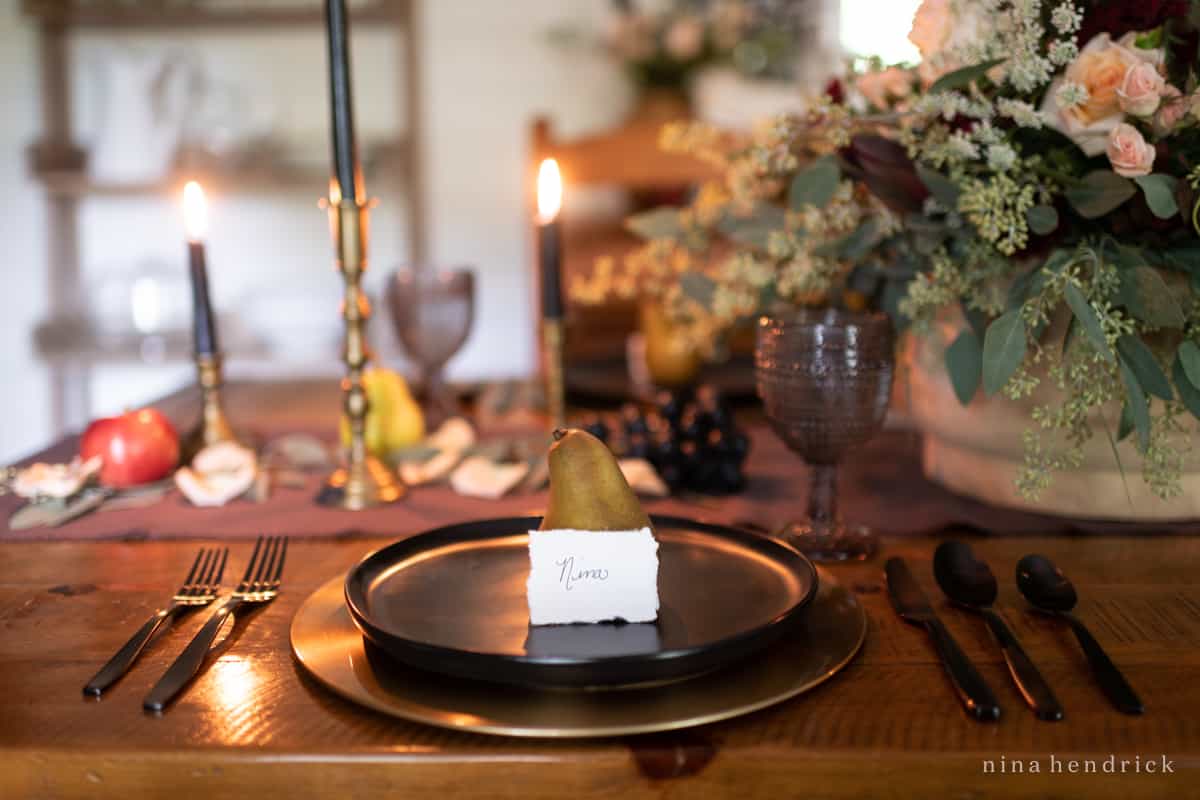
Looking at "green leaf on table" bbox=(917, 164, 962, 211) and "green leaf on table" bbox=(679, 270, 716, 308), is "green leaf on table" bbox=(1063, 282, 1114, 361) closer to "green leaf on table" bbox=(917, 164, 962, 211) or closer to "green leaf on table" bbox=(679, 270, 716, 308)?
"green leaf on table" bbox=(917, 164, 962, 211)

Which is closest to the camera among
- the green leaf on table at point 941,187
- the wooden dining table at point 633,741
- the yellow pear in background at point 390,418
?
the wooden dining table at point 633,741

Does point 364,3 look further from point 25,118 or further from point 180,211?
point 25,118

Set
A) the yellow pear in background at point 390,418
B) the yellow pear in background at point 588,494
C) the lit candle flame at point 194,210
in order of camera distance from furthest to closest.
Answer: the yellow pear in background at point 390,418, the lit candle flame at point 194,210, the yellow pear in background at point 588,494

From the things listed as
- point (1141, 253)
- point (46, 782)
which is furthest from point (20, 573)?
point (1141, 253)

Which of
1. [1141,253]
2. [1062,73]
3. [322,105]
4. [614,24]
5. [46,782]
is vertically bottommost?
[46,782]

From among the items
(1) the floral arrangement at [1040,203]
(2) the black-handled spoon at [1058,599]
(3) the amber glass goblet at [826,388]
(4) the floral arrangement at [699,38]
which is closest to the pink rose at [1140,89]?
(1) the floral arrangement at [1040,203]

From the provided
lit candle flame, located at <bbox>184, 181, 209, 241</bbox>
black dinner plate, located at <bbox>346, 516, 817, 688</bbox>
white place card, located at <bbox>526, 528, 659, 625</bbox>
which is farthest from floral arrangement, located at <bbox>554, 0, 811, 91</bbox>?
white place card, located at <bbox>526, 528, 659, 625</bbox>

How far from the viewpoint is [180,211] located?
301 centimetres

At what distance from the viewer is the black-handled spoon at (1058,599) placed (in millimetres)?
604

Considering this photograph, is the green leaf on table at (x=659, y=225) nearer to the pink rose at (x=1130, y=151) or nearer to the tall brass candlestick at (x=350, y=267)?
the tall brass candlestick at (x=350, y=267)

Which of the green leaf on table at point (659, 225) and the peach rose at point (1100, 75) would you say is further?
the green leaf on table at point (659, 225)

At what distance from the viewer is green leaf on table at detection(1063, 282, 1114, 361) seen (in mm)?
731

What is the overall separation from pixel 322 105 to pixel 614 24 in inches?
31.9

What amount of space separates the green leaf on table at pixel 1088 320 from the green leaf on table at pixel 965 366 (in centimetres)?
12
